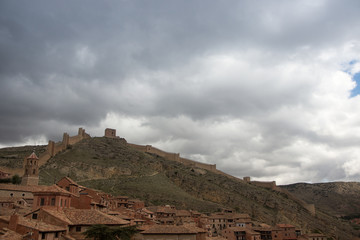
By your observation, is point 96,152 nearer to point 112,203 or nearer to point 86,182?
point 86,182

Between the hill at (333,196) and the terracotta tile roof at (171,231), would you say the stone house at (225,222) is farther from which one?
the hill at (333,196)

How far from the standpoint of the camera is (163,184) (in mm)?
90000

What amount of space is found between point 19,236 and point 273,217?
78.0 metres

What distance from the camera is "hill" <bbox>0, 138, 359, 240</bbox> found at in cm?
8025

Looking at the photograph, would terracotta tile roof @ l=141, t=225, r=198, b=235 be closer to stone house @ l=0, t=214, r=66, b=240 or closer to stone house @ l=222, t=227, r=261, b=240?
stone house @ l=0, t=214, r=66, b=240

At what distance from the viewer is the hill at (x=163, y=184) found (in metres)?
80.2

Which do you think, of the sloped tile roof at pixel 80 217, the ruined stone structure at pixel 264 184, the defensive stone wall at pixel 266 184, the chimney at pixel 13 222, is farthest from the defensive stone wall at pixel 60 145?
the defensive stone wall at pixel 266 184

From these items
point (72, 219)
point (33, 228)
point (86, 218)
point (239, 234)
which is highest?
point (86, 218)

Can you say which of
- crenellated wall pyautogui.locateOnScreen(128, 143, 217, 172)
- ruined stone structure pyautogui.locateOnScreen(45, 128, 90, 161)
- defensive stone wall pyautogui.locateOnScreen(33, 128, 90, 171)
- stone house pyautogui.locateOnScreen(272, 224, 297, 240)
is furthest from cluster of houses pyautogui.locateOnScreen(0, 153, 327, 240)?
crenellated wall pyautogui.locateOnScreen(128, 143, 217, 172)

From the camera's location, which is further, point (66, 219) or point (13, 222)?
point (66, 219)

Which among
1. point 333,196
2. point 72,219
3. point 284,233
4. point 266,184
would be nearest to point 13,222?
point 72,219

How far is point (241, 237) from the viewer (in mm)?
61594

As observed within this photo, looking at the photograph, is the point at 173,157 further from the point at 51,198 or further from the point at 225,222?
the point at 51,198

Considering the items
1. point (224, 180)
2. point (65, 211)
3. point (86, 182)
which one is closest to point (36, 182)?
point (86, 182)
